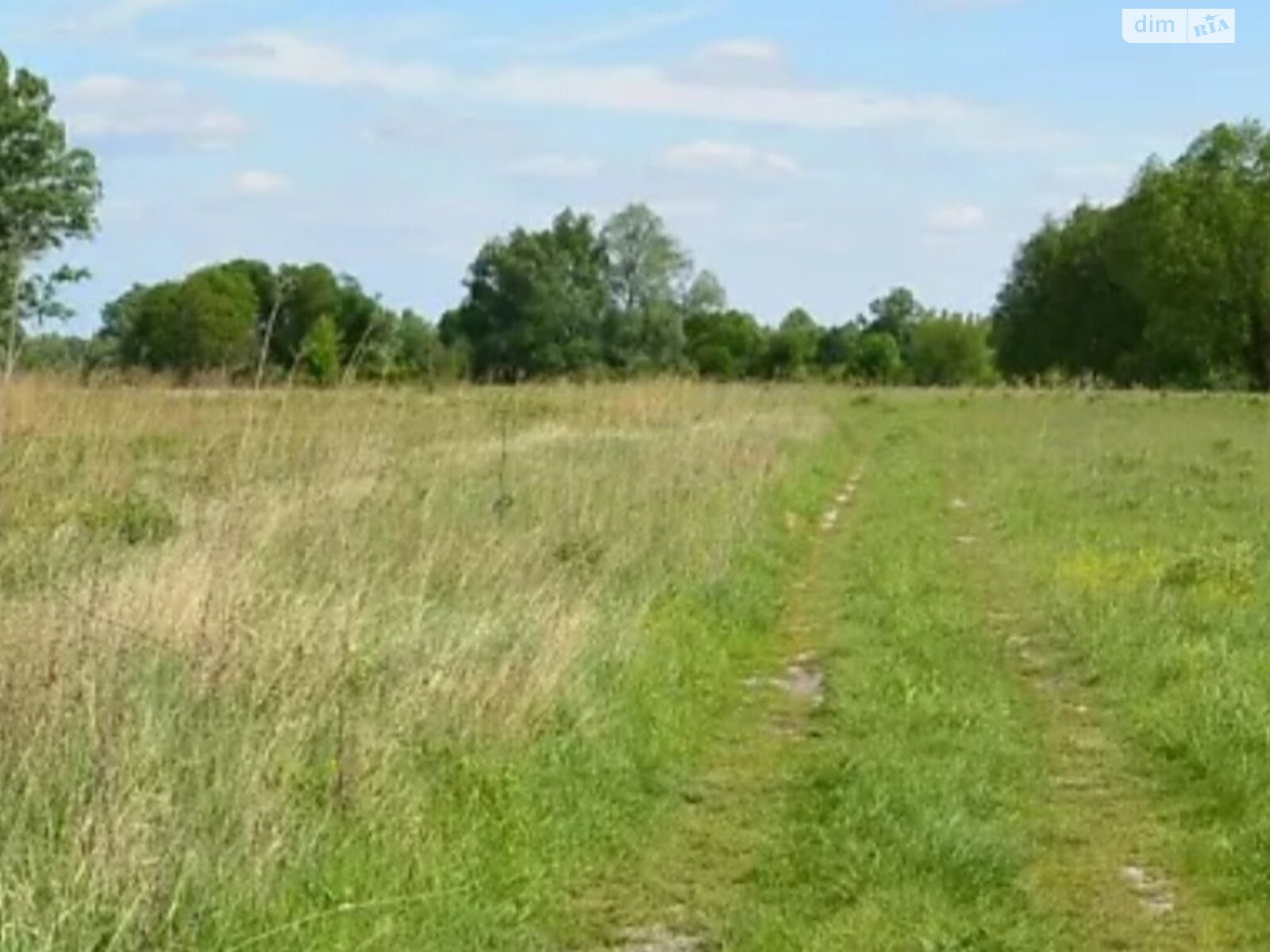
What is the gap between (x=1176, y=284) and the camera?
73.8 metres

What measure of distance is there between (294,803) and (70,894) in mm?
1389

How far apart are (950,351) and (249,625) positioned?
111m

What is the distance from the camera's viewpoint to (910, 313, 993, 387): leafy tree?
370ft

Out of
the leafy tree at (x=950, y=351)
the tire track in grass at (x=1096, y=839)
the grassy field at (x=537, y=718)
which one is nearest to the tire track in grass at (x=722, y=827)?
the grassy field at (x=537, y=718)

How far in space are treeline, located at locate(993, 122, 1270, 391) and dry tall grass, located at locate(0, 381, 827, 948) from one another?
6372 cm

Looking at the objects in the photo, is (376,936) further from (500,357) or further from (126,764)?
(500,357)

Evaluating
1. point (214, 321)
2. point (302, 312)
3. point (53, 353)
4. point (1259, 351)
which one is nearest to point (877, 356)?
point (1259, 351)

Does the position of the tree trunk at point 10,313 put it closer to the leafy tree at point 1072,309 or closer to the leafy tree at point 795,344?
the leafy tree at point 1072,309

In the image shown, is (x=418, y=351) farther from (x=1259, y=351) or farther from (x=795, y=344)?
(x=795, y=344)

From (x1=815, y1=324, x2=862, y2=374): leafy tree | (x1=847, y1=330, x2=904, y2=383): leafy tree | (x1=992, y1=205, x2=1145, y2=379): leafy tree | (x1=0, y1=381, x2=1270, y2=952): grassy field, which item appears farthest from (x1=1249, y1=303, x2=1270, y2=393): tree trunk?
(x1=0, y1=381, x2=1270, y2=952): grassy field

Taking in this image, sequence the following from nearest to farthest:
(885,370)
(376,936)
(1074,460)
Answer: (376,936), (1074,460), (885,370)

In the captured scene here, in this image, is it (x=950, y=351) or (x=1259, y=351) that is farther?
(x=950, y=351)

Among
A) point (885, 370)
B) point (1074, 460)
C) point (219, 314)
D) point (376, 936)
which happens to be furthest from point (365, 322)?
point (885, 370)

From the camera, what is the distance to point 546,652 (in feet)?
28.9
